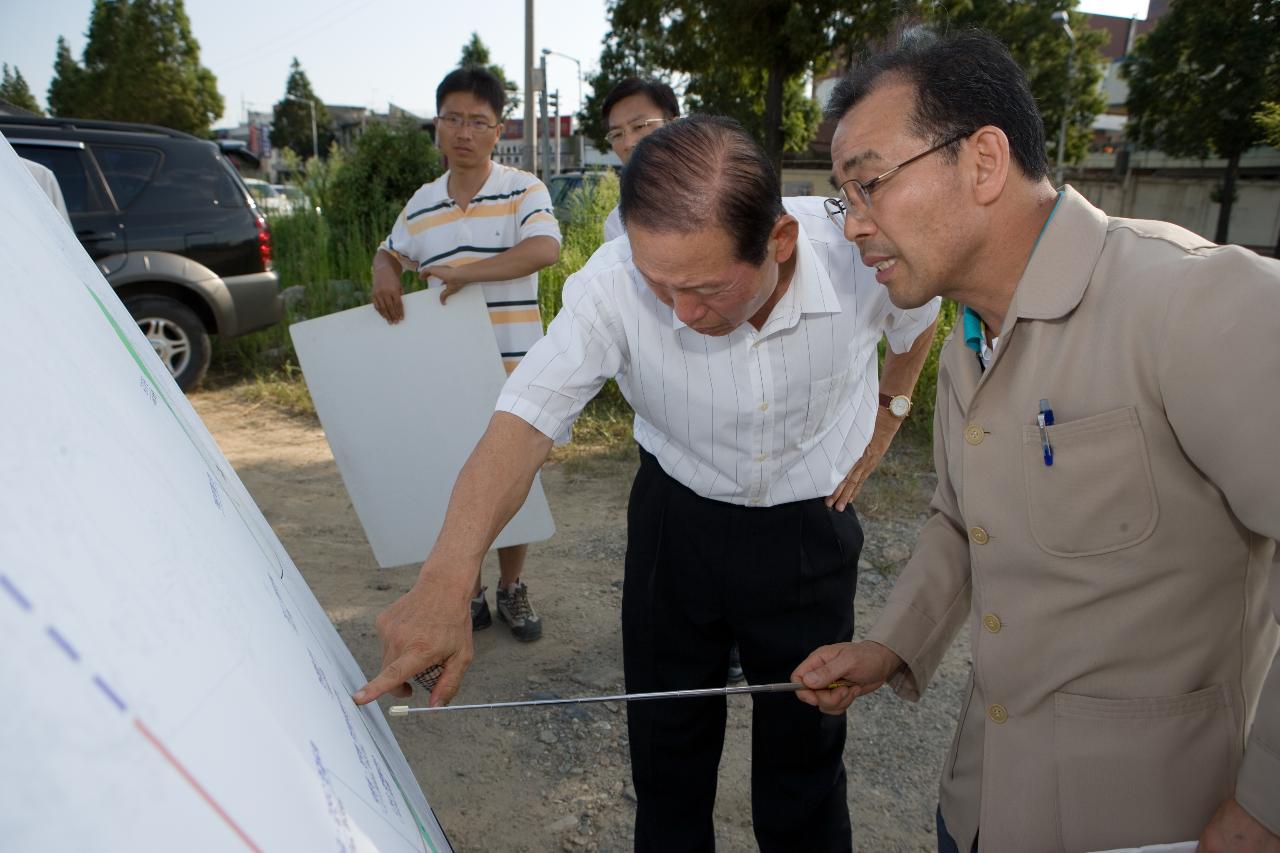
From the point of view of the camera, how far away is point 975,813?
142 cm

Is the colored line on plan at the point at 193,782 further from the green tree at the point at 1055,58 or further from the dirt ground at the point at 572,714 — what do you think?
the green tree at the point at 1055,58

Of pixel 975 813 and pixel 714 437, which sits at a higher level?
pixel 714 437

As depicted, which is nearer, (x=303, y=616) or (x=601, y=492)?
(x=303, y=616)

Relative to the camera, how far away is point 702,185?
1.53 meters

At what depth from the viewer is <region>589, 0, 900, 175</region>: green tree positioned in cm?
1309

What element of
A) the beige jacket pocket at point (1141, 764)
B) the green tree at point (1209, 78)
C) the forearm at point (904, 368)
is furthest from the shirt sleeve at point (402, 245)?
the green tree at point (1209, 78)

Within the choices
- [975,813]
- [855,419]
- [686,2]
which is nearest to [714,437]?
[855,419]

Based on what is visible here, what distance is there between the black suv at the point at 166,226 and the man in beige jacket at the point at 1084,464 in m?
5.94

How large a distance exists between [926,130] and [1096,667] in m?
0.78

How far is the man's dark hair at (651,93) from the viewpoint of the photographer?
130 inches

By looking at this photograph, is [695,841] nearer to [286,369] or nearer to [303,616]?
[303,616]

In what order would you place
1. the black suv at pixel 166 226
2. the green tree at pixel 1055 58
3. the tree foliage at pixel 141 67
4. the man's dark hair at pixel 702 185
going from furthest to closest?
the tree foliage at pixel 141 67 → the green tree at pixel 1055 58 → the black suv at pixel 166 226 → the man's dark hair at pixel 702 185

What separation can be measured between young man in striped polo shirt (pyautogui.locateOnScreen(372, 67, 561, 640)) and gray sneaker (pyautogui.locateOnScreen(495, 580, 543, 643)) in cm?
25

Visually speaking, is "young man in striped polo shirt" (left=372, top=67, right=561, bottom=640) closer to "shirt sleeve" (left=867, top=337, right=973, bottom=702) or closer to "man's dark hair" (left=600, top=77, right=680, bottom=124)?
"man's dark hair" (left=600, top=77, right=680, bottom=124)
